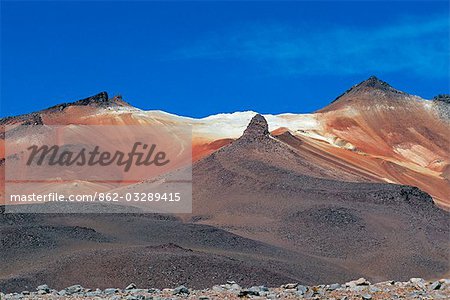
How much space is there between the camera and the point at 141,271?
32.5 m

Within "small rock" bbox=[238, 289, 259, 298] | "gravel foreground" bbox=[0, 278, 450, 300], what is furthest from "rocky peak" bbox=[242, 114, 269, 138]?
"small rock" bbox=[238, 289, 259, 298]

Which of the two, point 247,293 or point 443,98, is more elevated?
point 443,98

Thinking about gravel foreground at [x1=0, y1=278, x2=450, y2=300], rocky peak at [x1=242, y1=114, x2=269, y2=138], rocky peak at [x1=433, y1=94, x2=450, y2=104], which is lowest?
gravel foreground at [x1=0, y1=278, x2=450, y2=300]

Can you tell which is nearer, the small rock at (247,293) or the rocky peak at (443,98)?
the small rock at (247,293)

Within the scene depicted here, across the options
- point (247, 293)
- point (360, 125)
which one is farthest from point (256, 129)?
point (247, 293)

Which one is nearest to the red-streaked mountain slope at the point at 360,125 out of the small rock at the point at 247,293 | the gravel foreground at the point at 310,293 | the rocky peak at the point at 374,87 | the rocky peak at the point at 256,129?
the rocky peak at the point at 374,87

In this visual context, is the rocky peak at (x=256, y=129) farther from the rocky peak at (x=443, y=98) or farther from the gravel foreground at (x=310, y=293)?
the rocky peak at (x=443, y=98)

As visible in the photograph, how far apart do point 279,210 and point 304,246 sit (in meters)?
6.82

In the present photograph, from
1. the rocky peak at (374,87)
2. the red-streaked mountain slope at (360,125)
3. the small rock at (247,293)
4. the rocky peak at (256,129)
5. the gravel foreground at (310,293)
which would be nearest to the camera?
the gravel foreground at (310,293)

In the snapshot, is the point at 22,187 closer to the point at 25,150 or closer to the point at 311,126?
the point at 25,150

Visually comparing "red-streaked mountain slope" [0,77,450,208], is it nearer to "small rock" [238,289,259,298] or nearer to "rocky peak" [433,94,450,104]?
"rocky peak" [433,94,450,104]

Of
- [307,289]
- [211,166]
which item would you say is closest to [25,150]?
[211,166]

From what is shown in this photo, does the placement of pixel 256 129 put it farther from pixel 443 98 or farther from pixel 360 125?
pixel 443 98

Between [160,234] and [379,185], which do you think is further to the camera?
[379,185]
